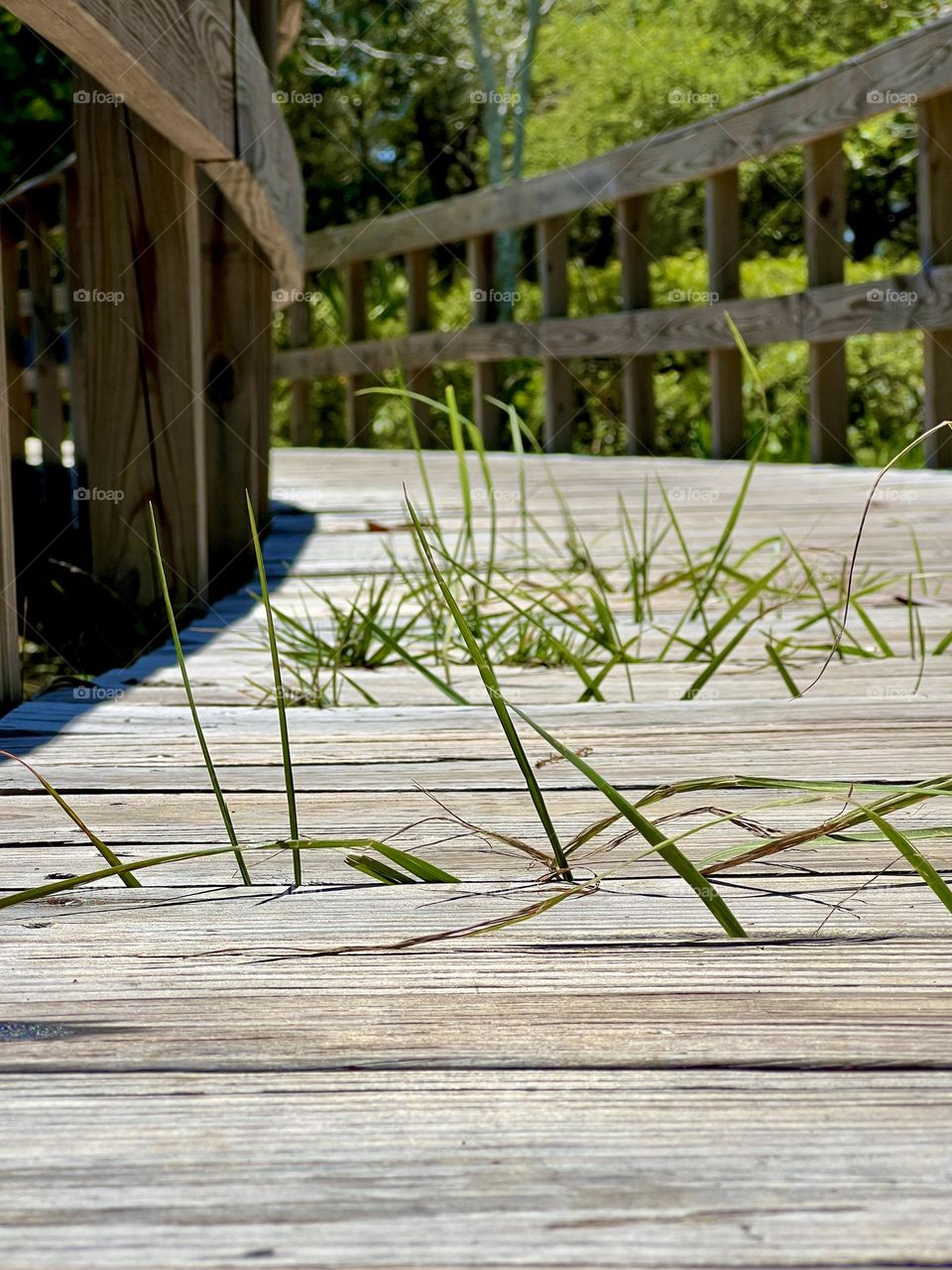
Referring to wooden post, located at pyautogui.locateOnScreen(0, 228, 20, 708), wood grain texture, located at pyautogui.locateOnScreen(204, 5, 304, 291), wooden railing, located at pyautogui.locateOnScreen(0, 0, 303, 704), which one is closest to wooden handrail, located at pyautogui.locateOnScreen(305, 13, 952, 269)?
wood grain texture, located at pyautogui.locateOnScreen(204, 5, 304, 291)

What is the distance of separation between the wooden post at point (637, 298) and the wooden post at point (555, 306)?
407 mm

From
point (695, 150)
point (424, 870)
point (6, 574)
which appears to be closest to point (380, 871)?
point (424, 870)

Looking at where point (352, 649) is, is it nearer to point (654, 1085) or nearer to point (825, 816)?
point (825, 816)

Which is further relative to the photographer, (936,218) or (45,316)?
(45,316)

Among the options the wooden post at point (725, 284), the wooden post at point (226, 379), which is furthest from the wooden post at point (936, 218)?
the wooden post at point (226, 379)

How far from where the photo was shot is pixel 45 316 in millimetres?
4547

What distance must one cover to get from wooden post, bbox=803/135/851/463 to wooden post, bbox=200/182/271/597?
7.62ft

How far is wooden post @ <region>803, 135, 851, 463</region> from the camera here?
15.1 ft

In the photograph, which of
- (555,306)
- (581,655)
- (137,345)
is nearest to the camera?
(581,655)

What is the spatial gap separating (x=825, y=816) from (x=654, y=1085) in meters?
0.48

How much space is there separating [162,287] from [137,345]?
110 millimetres

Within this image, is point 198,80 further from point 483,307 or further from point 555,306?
point 483,307

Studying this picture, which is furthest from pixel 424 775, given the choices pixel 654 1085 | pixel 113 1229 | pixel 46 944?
pixel 113 1229

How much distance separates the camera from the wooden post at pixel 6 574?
1422mm
